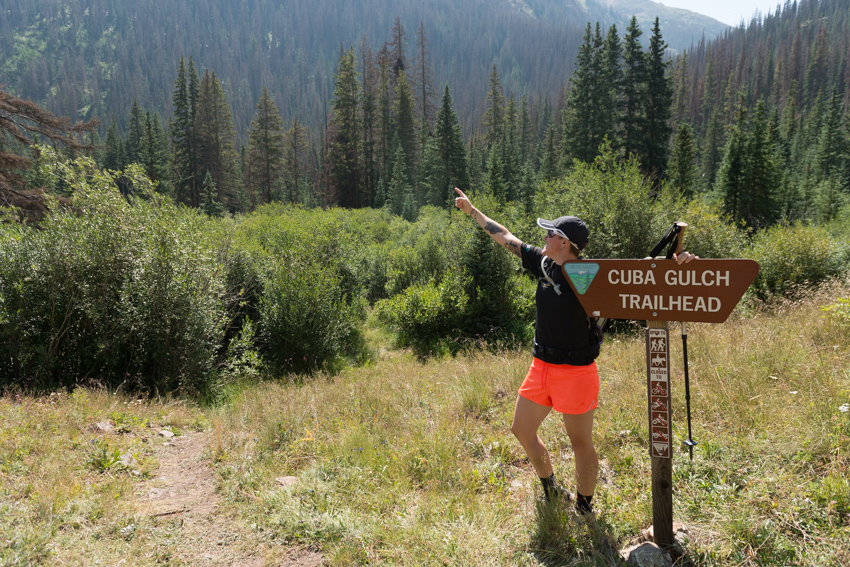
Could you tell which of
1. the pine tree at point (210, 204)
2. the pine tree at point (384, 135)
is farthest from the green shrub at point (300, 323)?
the pine tree at point (384, 135)

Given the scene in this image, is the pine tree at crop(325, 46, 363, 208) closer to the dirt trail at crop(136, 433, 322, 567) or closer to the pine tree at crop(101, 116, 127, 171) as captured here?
the pine tree at crop(101, 116, 127, 171)

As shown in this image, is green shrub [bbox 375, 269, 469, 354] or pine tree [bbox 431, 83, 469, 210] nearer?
green shrub [bbox 375, 269, 469, 354]

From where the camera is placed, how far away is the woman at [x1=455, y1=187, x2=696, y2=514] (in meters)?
2.74

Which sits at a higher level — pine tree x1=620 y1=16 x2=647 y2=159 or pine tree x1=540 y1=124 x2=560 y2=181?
pine tree x1=620 y1=16 x2=647 y2=159

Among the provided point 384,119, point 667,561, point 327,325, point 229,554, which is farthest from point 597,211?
point 384,119

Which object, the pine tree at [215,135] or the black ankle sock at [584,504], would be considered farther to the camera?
the pine tree at [215,135]

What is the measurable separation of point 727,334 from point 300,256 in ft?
42.0

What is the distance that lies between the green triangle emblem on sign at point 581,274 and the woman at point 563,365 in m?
0.13

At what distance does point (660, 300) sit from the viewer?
2.46 metres

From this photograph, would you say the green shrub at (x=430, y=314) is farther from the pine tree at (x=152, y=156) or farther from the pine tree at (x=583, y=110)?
the pine tree at (x=152, y=156)

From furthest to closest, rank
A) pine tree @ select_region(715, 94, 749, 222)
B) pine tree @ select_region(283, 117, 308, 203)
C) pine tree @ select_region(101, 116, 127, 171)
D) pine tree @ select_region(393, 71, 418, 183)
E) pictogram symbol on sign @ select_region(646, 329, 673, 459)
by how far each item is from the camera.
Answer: pine tree @ select_region(101, 116, 127, 171) < pine tree @ select_region(283, 117, 308, 203) < pine tree @ select_region(393, 71, 418, 183) < pine tree @ select_region(715, 94, 749, 222) < pictogram symbol on sign @ select_region(646, 329, 673, 459)

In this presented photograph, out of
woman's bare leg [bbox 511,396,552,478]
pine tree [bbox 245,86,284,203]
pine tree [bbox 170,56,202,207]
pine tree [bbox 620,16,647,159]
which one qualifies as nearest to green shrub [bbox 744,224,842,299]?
woman's bare leg [bbox 511,396,552,478]

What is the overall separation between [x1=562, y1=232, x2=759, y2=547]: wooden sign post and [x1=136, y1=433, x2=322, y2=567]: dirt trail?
2.50 meters

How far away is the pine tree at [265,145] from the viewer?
1914 inches
